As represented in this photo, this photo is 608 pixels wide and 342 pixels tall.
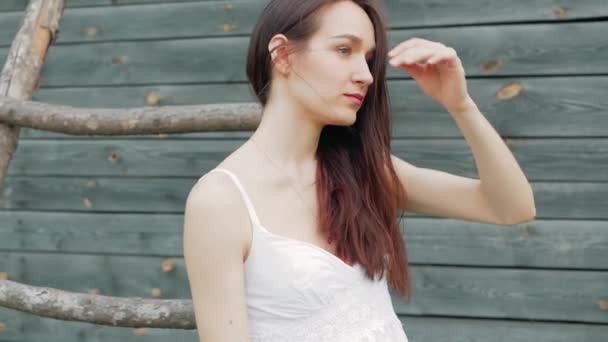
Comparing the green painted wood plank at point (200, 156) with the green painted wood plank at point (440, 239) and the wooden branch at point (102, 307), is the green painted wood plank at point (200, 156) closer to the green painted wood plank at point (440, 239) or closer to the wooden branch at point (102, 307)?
the green painted wood plank at point (440, 239)

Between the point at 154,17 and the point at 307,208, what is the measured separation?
2479 millimetres

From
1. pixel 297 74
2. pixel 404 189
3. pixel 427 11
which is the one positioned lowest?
pixel 427 11

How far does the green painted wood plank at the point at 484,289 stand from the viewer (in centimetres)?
343

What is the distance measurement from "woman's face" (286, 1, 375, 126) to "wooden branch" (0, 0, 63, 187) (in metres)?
1.32

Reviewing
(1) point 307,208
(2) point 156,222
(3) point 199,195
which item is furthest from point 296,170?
(2) point 156,222

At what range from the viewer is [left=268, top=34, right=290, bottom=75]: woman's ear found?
1.75 meters

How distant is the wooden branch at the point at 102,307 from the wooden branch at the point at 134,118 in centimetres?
42

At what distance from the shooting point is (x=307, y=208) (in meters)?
1.80

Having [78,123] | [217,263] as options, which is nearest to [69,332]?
[78,123]

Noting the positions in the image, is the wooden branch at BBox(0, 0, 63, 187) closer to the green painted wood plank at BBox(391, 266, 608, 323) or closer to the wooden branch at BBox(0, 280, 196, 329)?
the wooden branch at BBox(0, 280, 196, 329)

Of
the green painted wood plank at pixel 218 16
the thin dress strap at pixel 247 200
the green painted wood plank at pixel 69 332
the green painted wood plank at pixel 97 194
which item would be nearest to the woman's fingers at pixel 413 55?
the thin dress strap at pixel 247 200

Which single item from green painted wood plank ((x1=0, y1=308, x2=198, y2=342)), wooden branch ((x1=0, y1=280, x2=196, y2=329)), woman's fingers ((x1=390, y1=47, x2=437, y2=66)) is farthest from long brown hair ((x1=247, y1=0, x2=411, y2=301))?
green painted wood plank ((x1=0, y1=308, x2=198, y2=342))

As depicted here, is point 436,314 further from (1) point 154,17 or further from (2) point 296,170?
(2) point 296,170

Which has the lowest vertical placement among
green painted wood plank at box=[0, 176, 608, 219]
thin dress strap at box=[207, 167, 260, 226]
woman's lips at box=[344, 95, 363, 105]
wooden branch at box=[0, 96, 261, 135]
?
green painted wood plank at box=[0, 176, 608, 219]
